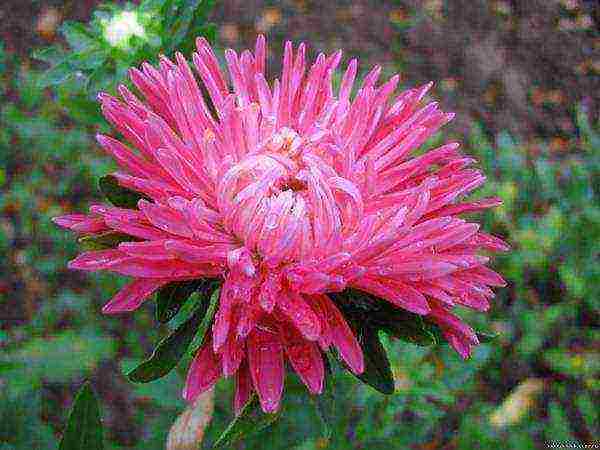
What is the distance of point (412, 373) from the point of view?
1.70 m

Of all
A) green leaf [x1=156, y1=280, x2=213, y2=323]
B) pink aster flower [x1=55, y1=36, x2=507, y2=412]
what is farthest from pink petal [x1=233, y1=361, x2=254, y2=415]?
green leaf [x1=156, y1=280, x2=213, y2=323]

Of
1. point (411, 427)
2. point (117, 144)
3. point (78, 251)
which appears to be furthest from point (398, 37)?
point (117, 144)

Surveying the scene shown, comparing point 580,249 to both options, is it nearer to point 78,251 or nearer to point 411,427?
point 411,427

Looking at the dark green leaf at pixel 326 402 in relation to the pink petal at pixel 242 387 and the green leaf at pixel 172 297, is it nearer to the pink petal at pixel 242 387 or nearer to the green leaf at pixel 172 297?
the pink petal at pixel 242 387

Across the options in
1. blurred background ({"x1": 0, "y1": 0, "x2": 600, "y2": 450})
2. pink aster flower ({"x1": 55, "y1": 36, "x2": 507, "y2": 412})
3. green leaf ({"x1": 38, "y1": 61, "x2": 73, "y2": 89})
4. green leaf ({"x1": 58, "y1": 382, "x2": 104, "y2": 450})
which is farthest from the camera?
blurred background ({"x1": 0, "y1": 0, "x2": 600, "y2": 450})

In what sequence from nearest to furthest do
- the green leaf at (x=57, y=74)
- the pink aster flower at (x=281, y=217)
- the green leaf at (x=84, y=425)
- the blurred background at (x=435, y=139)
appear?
1. the pink aster flower at (x=281, y=217)
2. the green leaf at (x=84, y=425)
3. the green leaf at (x=57, y=74)
4. the blurred background at (x=435, y=139)

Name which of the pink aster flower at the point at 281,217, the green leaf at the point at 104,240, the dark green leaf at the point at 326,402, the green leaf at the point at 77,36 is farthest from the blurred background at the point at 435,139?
the green leaf at the point at 104,240

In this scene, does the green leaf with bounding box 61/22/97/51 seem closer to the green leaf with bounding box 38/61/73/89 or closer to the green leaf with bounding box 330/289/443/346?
the green leaf with bounding box 38/61/73/89

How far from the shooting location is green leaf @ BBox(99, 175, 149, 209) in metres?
→ 1.00

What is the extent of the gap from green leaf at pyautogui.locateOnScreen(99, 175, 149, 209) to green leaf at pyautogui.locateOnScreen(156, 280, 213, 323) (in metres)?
0.12

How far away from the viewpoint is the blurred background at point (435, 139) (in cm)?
147

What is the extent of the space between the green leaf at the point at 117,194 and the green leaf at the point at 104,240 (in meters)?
0.06

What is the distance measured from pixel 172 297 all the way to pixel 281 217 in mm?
168

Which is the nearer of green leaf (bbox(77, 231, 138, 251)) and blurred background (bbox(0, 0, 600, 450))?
green leaf (bbox(77, 231, 138, 251))
